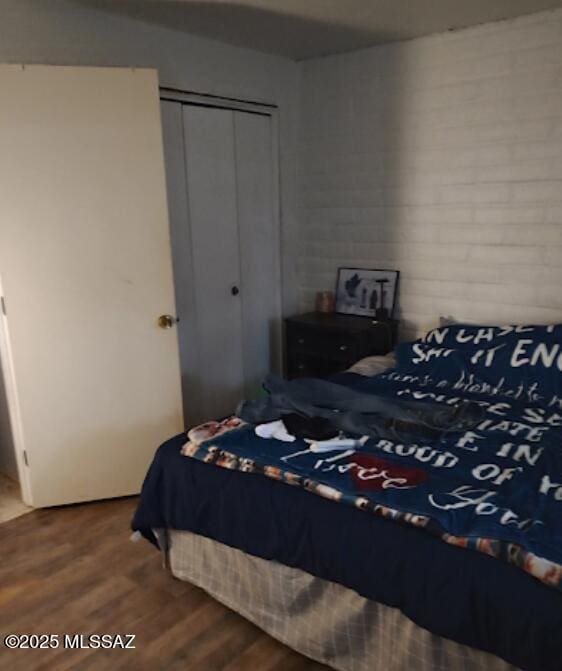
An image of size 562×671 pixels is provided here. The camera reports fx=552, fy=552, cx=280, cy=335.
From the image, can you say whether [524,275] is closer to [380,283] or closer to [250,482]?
[380,283]

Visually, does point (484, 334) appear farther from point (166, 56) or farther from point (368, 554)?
point (166, 56)

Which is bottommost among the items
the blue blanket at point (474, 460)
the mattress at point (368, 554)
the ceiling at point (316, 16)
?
the mattress at point (368, 554)

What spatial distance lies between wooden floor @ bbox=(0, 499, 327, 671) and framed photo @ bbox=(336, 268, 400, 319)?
6.06 feet

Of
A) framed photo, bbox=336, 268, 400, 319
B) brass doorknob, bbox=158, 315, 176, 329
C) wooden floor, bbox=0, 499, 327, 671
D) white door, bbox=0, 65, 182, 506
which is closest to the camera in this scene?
wooden floor, bbox=0, 499, 327, 671

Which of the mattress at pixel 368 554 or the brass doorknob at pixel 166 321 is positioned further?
the brass doorknob at pixel 166 321

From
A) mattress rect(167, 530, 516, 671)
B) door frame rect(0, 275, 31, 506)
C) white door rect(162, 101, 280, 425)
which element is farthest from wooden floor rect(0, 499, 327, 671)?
white door rect(162, 101, 280, 425)

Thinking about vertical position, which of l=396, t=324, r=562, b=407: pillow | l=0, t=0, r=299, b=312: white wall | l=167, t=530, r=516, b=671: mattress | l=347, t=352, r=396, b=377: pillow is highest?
l=0, t=0, r=299, b=312: white wall

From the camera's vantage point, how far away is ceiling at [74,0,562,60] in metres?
2.49

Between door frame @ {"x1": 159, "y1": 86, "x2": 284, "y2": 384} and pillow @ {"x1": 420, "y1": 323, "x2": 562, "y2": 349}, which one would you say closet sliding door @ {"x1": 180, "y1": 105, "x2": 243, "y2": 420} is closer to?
door frame @ {"x1": 159, "y1": 86, "x2": 284, "y2": 384}

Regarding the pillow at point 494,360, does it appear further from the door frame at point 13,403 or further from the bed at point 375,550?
the door frame at point 13,403

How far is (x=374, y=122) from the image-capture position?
3.28m

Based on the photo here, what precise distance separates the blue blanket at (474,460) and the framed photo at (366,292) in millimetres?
729

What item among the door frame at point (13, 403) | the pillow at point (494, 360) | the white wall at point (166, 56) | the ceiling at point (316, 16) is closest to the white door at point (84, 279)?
the door frame at point (13, 403)

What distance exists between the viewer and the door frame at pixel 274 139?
2.99 metres
